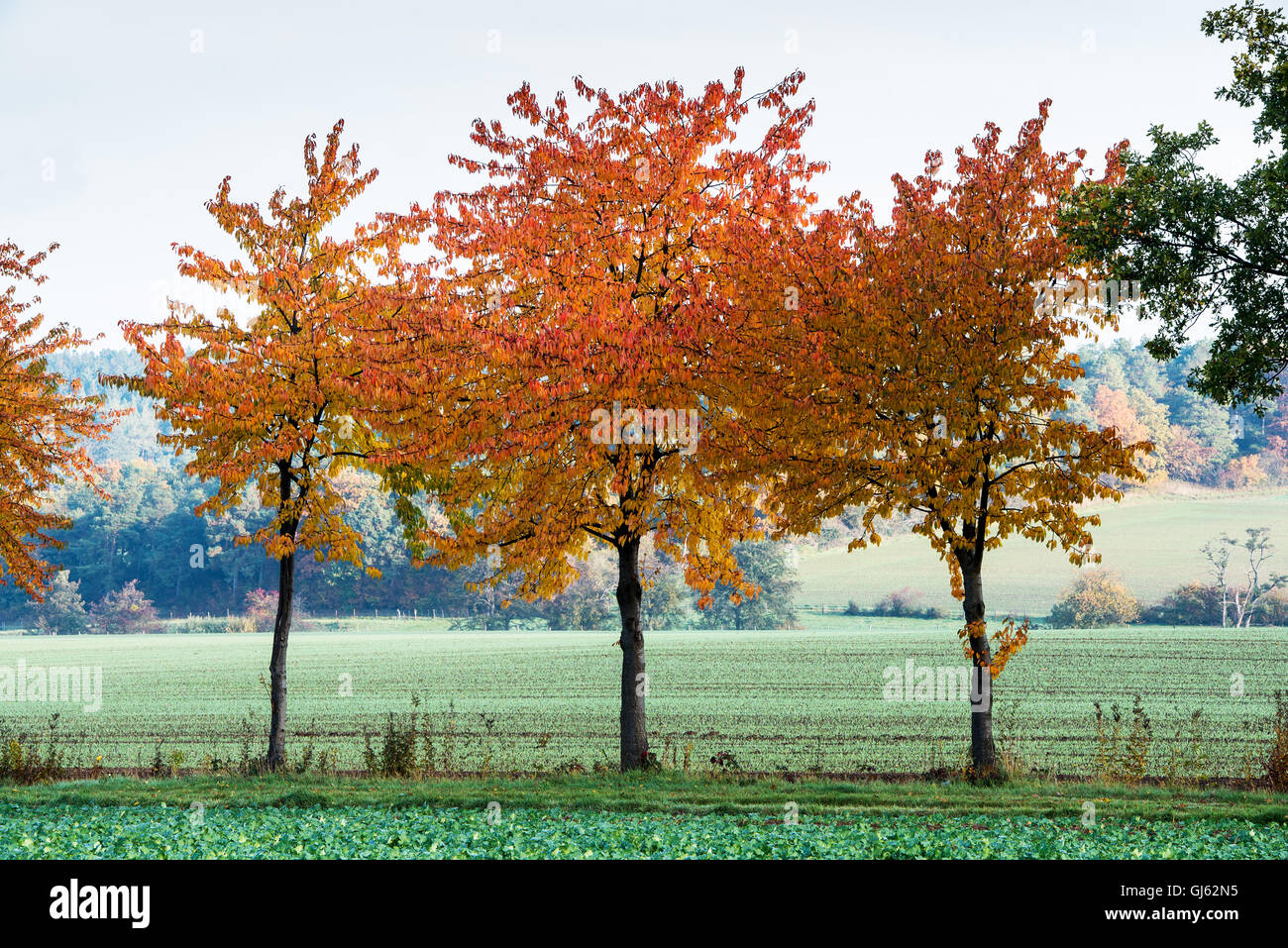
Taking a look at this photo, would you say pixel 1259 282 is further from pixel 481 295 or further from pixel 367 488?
pixel 367 488

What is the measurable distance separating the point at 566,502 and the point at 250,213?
8557 millimetres

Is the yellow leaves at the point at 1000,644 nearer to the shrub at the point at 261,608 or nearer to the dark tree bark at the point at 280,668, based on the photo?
the dark tree bark at the point at 280,668

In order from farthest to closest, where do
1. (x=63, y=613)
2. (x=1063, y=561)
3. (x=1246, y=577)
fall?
1. (x=63, y=613)
2. (x=1063, y=561)
3. (x=1246, y=577)

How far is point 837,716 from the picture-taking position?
29.6 m

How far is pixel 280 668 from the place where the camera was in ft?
63.5

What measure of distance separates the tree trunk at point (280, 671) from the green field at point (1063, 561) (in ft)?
255

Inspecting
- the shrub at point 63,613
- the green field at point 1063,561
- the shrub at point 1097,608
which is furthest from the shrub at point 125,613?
the shrub at point 1097,608

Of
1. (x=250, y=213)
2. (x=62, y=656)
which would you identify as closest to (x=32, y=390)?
(x=250, y=213)

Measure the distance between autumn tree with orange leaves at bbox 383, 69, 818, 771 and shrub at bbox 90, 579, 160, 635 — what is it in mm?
114454

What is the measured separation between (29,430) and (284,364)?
7960 millimetres

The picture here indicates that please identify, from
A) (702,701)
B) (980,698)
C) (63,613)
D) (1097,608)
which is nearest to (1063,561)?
(1097,608)

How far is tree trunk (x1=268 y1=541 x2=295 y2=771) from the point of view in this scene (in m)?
18.5

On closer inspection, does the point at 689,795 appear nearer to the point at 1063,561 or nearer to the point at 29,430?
the point at 29,430
